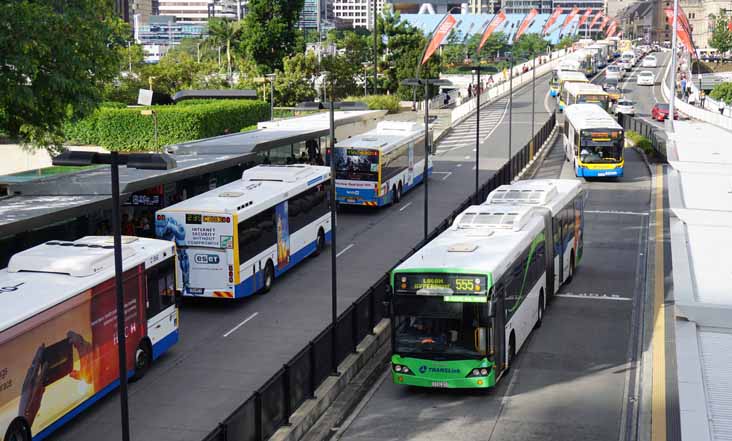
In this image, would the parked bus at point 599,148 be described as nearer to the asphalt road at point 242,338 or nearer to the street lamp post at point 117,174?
the asphalt road at point 242,338

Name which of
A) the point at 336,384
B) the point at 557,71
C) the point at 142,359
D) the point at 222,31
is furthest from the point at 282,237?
the point at 222,31

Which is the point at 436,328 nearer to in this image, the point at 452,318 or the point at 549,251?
the point at 452,318

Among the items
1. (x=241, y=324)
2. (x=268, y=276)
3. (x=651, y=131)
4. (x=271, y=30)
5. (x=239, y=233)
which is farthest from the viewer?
(x=271, y=30)

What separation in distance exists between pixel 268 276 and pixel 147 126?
29.2 metres

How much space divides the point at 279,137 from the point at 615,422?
2452cm

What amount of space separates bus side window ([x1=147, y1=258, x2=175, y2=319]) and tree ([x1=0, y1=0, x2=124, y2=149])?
6143 millimetres

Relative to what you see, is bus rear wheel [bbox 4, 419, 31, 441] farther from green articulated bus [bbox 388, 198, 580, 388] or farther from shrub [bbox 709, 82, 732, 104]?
shrub [bbox 709, 82, 732, 104]

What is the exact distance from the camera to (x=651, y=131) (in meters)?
65.4

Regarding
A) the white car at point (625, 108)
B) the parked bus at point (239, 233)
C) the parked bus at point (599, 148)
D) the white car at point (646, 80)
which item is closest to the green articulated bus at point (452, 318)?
the parked bus at point (239, 233)

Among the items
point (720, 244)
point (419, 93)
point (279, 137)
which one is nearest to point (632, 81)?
point (419, 93)

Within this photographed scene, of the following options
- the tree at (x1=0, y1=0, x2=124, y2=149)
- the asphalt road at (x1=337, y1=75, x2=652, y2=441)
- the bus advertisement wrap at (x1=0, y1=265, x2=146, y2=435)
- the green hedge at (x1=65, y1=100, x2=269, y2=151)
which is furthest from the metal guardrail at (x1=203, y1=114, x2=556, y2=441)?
the green hedge at (x1=65, y1=100, x2=269, y2=151)

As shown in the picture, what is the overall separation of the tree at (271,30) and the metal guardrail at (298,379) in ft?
172

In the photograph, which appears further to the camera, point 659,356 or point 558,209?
point 558,209

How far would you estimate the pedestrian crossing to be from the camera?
68.6 m
